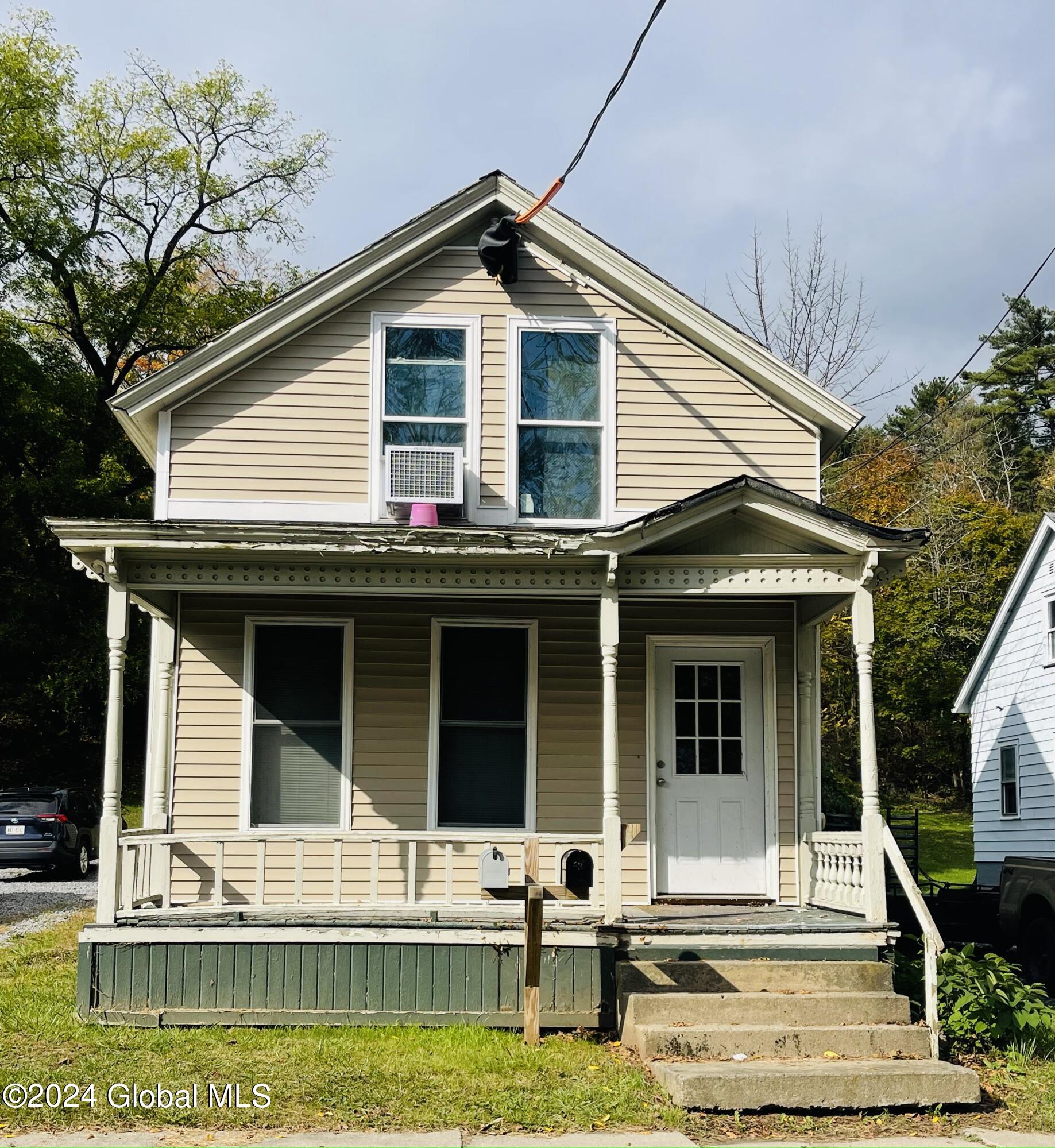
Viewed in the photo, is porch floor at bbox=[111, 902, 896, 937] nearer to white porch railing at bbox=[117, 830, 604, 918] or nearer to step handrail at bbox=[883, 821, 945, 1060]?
white porch railing at bbox=[117, 830, 604, 918]

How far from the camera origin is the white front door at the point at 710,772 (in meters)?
10.6

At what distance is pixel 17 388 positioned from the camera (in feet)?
84.2

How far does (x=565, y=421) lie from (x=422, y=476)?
150 cm

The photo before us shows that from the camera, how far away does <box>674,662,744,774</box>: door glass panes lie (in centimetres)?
1078

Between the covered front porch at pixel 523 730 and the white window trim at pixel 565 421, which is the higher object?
the white window trim at pixel 565 421

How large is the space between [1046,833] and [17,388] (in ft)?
69.6

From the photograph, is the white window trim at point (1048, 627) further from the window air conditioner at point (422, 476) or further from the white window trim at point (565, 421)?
the window air conditioner at point (422, 476)

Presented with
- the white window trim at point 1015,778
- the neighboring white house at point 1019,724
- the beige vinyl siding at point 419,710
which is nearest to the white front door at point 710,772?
the beige vinyl siding at point 419,710

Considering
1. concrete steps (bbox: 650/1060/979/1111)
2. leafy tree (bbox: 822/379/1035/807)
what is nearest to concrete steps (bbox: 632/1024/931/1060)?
concrete steps (bbox: 650/1060/979/1111)

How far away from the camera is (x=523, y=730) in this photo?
10.7 meters

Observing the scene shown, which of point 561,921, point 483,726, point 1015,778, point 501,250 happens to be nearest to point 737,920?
point 561,921

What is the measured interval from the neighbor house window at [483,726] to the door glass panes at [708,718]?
4.41 ft

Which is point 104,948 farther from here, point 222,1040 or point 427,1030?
point 427,1030

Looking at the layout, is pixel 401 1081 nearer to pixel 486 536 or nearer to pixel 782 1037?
pixel 782 1037
